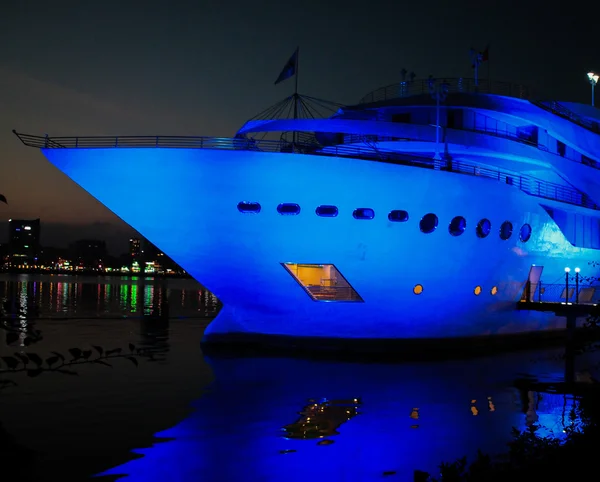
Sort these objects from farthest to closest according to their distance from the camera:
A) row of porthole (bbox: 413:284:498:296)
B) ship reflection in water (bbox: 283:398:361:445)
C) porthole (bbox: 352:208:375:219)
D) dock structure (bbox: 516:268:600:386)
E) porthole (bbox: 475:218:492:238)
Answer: dock structure (bbox: 516:268:600:386) → porthole (bbox: 475:218:492:238) → row of porthole (bbox: 413:284:498:296) → porthole (bbox: 352:208:375:219) → ship reflection in water (bbox: 283:398:361:445)

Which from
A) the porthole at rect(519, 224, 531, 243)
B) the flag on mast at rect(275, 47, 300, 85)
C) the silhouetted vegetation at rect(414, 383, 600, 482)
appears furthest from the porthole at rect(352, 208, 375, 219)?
the silhouetted vegetation at rect(414, 383, 600, 482)

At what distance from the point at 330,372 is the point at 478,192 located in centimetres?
753

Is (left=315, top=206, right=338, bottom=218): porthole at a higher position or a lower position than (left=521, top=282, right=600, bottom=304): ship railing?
higher

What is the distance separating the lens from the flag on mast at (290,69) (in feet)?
71.4

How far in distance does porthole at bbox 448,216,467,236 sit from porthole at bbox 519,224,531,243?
3.54 meters

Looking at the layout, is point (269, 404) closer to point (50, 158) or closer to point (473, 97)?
point (50, 158)

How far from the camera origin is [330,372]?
18172 millimetres

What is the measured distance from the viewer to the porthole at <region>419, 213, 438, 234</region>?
20.4 meters

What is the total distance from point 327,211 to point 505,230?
22.2 ft

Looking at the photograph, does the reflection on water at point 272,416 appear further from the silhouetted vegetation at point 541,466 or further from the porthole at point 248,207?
the porthole at point 248,207

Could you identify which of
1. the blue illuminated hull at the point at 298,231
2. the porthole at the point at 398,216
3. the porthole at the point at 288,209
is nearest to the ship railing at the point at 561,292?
the blue illuminated hull at the point at 298,231

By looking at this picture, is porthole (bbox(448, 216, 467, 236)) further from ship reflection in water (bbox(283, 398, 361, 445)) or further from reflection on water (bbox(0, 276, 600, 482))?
ship reflection in water (bbox(283, 398, 361, 445))

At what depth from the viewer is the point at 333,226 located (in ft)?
64.3

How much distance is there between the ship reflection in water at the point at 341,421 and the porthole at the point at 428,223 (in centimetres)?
392
